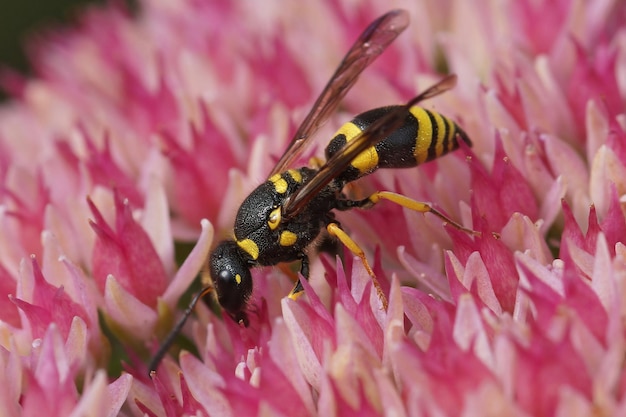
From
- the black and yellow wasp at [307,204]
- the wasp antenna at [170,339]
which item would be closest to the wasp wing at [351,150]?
the black and yellow wasp at [307,204]

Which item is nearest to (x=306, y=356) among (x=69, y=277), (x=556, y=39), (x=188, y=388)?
(x=188, y=388)

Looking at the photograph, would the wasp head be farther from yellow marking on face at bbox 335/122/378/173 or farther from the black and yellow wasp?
yellow marking on face at bbox 335/122/378/173

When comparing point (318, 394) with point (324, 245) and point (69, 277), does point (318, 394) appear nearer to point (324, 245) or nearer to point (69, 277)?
point (324, 245)

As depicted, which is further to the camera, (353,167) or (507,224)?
(353,167)

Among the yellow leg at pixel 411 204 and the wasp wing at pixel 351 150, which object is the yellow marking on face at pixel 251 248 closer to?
the wasp wing at pixel 351 150

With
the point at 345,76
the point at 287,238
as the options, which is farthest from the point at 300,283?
the point at 345,76

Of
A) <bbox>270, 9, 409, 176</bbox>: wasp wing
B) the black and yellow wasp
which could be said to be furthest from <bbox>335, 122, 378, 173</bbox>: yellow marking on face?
<bbox>270, 9, 409, 176</bbox>: wasp wing

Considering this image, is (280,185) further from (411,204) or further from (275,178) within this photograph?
(411,204)
